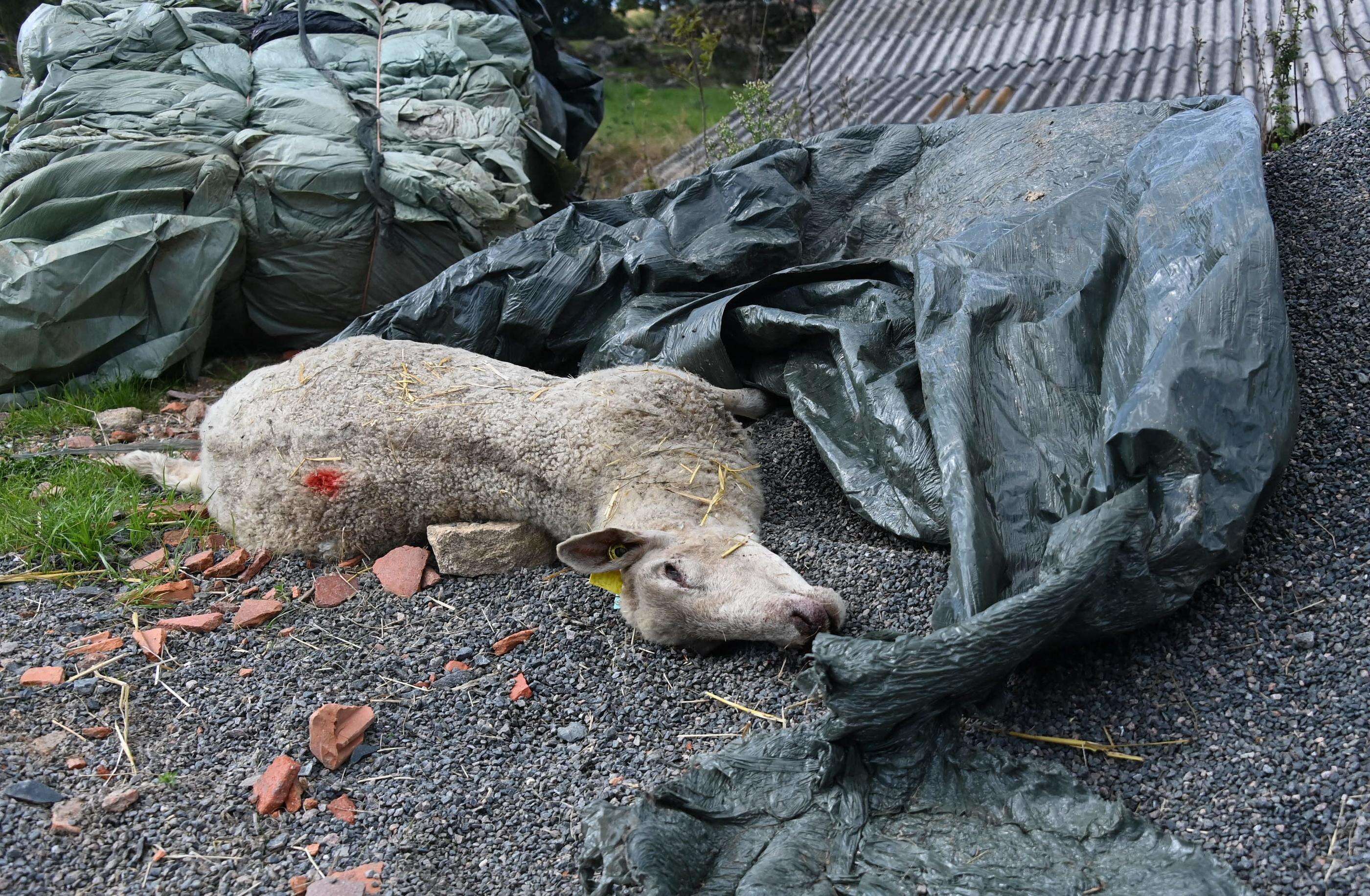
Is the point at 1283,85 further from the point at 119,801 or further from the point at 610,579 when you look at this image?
the point at 119,801

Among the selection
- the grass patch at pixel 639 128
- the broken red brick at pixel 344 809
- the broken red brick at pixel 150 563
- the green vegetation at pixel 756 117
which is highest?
the green vegetation at pixel 756 117

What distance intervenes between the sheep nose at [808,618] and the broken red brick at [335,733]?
54.4 inches

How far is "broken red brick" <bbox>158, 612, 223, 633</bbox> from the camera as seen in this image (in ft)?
12.9

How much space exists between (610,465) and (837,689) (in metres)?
1.81

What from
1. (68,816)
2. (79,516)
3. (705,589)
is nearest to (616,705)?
(705,589)

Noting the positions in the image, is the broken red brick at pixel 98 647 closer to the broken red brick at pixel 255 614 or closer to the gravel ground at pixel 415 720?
the gravel ground at pixel 415 720

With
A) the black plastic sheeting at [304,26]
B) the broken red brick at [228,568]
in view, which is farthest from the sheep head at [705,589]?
the black plastic sheeting at [304,26]

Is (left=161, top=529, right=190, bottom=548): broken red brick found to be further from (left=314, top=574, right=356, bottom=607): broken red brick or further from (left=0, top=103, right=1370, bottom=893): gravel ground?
(left=314, top=574, right=356, bottom=607): broken red brick

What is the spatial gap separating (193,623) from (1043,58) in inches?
334

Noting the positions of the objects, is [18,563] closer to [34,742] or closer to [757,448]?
[34,742]

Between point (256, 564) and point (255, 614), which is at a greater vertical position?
point (255, 614)

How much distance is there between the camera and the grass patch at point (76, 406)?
578 centimetres

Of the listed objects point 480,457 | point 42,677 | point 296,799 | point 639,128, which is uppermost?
point 480,457

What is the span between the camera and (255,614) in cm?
396
